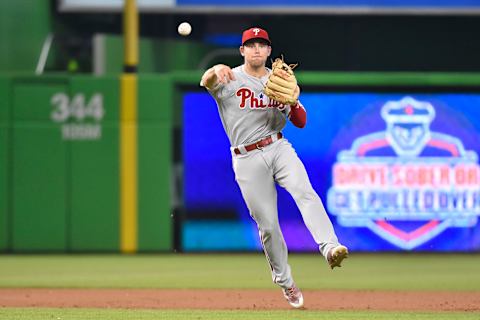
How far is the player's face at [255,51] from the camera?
8086 mm

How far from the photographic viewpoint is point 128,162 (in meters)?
13.4

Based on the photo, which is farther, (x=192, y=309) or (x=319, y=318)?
(x=192, y=309)

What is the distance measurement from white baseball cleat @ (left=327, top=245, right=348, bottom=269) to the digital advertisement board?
5.64 m

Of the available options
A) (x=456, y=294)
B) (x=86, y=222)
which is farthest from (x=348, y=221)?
(x=456, y=294)

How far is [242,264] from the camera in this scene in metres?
12.5

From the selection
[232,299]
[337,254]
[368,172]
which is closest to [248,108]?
[337,254]

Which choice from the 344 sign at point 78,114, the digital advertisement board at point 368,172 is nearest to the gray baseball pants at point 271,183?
the digital advertisement board at point 368,172

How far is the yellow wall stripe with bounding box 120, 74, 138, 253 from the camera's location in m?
13.4

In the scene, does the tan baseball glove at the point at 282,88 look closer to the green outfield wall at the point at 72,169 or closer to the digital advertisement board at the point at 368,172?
the digital advertisement board at the point at 368,172

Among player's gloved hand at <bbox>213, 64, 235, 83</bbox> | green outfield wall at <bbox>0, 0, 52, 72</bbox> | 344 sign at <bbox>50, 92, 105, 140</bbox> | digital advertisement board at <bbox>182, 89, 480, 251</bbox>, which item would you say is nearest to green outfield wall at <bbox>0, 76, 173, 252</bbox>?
344 sign at <bbox>50, 92, 105, 140</bbox>

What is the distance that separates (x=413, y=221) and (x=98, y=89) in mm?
3619

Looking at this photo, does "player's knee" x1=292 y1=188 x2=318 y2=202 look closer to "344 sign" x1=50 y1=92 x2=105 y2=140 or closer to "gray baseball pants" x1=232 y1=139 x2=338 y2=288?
"gray baseball pants" x1=232 y1=139 x2=338 y2=288

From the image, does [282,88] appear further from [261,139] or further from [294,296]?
[294,296]

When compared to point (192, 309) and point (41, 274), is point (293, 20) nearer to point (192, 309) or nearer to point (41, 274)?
point (41, 274)
